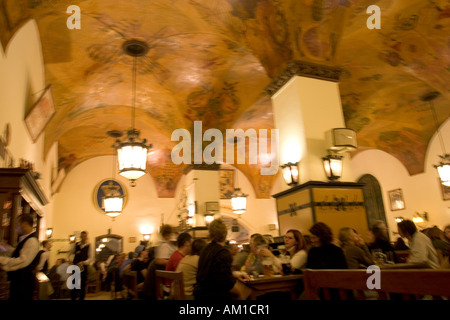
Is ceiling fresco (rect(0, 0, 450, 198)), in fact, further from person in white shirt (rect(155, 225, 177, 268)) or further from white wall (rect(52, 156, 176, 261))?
person in white shirt (rect(155, 225, 177, 268))

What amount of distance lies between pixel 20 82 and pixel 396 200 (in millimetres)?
13755

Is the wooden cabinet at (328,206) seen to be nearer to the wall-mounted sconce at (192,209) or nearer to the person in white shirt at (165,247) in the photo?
the person in white shirt at (165,247)

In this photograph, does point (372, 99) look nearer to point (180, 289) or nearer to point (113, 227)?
point (180, 289)

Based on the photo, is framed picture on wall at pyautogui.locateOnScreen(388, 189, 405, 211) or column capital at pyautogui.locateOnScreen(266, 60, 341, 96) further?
framed picture on wall at pyautogui.locateOnScreen(388, 189, 405, 211)

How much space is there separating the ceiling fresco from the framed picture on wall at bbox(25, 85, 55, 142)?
127cm

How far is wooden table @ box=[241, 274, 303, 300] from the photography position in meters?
3.40

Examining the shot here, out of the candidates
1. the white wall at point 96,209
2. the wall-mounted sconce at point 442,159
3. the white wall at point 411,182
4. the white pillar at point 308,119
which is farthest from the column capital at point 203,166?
the white wall at point 411,182

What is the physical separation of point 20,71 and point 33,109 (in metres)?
0.85

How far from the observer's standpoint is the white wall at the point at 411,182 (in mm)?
12203

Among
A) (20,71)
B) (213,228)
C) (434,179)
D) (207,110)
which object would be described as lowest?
(213,228)

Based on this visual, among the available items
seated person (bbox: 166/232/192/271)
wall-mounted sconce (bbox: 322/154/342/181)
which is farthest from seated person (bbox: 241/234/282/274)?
wall-mounted sconce (bbox: 322/154/342/181)

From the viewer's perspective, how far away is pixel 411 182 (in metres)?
13.4
